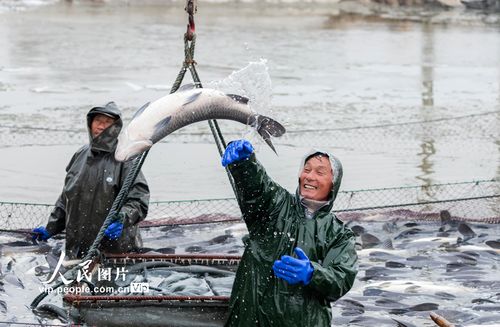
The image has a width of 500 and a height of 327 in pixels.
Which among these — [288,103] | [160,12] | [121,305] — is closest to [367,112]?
[288,103]

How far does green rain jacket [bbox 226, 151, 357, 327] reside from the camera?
17.8 feet

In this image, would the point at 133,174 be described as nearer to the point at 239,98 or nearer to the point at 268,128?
the point at 239,98

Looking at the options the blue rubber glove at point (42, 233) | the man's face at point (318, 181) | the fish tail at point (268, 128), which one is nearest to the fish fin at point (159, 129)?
the fish tail at point (268, 128)

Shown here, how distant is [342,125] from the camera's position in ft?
54.6

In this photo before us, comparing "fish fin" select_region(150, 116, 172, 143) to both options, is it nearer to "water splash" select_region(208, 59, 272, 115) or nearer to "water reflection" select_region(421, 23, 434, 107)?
"water splash" select_region(208, 59, 272, 115)

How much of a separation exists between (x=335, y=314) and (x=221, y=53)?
17.9m

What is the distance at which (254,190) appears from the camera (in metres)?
5.40

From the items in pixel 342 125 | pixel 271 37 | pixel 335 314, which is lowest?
pixel 335 314

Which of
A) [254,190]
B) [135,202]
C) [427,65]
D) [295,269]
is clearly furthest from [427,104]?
[295,269]

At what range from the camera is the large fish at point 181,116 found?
6.06 m

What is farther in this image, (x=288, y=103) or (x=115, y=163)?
(x=288, y=103)

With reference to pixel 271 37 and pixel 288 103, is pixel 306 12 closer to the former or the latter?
pixel 271 37

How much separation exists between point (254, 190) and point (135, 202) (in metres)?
2.81

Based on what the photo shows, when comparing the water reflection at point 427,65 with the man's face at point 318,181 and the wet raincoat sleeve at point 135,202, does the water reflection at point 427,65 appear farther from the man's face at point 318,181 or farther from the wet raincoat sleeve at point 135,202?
the man's face at point 318,181
